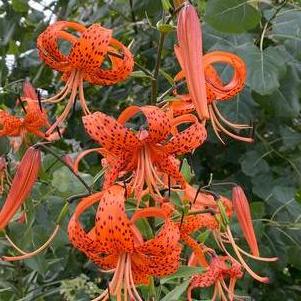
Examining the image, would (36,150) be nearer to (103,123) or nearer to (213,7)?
(103,123)

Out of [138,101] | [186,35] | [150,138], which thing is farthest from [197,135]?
[138,101]

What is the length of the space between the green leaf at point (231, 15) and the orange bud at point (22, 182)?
19.7 inches

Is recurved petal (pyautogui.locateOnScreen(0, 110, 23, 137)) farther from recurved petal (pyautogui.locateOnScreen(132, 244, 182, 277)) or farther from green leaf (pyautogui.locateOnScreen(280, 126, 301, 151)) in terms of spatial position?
green leaf (pyautogui.locateOnScreen(280, 126, 301, 151))

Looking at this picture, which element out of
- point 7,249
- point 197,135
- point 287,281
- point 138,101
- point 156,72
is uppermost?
point 156,72

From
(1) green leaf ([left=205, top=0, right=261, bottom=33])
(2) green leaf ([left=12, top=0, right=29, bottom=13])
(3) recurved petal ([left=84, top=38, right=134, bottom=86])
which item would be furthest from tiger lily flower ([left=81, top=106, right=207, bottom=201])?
(2) green leaf ([left=12, top=0, right=29, bottom=13])

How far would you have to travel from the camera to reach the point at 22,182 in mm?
1191

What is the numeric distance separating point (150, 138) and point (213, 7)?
17.2 inches

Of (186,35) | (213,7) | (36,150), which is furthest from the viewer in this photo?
(213,7)

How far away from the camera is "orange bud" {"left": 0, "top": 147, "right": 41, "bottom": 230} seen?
3.86 feet

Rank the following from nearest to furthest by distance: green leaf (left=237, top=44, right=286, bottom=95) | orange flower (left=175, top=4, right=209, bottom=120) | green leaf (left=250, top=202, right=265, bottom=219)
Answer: orange flower (left=175, top=4, right=209, bottom=120) < green leaf (left=237, top=44, right=286, bottom=95) < green leaf (left=250, top=202, right=265, bottom=219)

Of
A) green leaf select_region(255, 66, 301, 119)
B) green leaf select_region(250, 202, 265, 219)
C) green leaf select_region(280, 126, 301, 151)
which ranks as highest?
green leaf select_region(255, 66, 301, 119)

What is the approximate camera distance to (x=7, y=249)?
6.10ft

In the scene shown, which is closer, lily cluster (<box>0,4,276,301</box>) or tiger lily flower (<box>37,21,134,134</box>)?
lily cluster (<box>0,4,276,301</box>)

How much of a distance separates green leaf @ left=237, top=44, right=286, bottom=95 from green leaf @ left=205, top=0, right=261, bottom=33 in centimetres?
15
